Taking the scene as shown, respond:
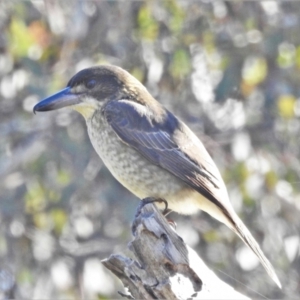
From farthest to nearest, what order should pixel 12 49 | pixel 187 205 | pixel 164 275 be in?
pixel 12 49
pixel 187 205
pixel 164 275

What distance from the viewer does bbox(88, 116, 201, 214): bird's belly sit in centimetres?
575

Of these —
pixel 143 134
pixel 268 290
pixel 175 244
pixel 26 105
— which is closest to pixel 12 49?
pixel 26 105

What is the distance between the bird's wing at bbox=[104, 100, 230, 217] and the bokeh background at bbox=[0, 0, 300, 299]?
5.17ft

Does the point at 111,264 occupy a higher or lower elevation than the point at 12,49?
higher

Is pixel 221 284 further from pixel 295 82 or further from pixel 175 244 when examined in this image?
pixel 295 82

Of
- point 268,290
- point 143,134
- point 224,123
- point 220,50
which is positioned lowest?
point 268,290

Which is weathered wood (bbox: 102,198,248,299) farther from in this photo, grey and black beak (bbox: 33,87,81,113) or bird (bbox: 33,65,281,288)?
grey and black beak (bbox: 33,87,81,113)

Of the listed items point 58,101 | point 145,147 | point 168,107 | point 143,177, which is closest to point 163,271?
point 143,177

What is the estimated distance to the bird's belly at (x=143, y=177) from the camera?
5.75 metres

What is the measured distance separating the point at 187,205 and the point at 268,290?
243 centimetres

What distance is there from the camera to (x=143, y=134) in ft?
19.5

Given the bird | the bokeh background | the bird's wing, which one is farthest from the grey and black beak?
the bokeh background

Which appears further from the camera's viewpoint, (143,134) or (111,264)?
(143,134)

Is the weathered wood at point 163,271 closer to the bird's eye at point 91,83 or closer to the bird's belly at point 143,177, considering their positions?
the bird's belly at point 143,177
